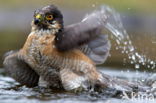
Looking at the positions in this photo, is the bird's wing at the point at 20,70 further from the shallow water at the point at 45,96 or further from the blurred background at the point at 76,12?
the blurred background at the point at 76,12

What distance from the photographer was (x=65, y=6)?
29.3m

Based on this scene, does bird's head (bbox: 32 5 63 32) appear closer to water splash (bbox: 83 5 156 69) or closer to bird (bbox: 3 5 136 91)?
bird (bbox: 3 5 136 91)

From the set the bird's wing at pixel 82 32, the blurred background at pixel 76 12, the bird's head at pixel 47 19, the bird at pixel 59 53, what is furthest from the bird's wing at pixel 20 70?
the blurred background at pixel 76 12

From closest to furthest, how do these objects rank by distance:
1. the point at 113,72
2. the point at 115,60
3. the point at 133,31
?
the point at 113,72
the point at 115,60
the point at 133,31

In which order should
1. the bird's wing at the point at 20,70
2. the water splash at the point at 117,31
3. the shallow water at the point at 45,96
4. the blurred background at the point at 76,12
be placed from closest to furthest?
the shallow water at the point at 45,96, the water splash at the point at 117,31, the bird's wing at the point at 20,70, the blurred background at the point at 76,12

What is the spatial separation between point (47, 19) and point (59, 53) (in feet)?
2.07

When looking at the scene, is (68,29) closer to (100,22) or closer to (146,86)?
(100,22)

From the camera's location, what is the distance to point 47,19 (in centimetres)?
1038

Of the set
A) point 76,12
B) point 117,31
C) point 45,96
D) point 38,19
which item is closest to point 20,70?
point 45,96

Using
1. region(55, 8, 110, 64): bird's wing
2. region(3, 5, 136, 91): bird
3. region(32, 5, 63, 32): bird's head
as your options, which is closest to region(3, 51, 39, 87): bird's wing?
region(3, 5, 136, 91): bird

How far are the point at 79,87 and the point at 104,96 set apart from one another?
0.49 meters

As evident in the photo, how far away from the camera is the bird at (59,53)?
1002 cm

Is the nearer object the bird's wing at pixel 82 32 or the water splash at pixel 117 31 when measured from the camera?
the bird's wing at pixel 82 32

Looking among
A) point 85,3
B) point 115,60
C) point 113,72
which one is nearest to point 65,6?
point 85,3
